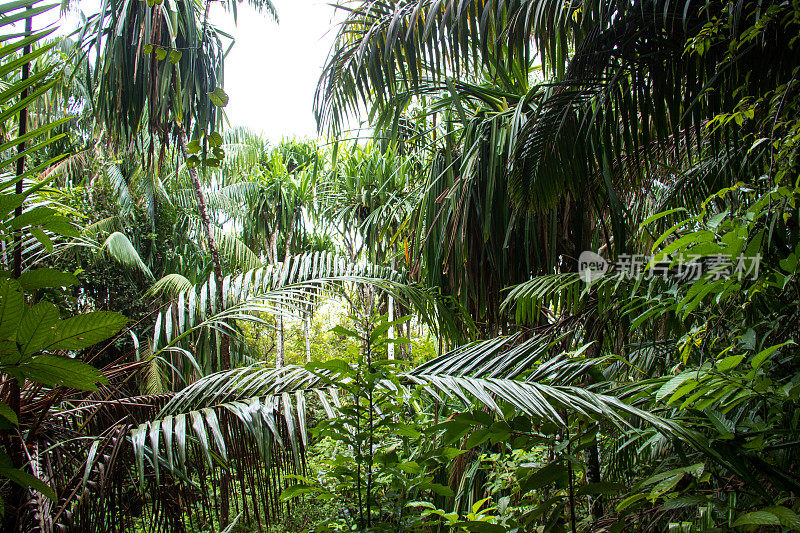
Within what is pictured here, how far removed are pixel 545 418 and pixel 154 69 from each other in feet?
10.1

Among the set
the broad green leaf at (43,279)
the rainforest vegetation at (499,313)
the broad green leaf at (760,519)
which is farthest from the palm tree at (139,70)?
the broad green leaf at (760,519)

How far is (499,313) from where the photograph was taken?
200 cm

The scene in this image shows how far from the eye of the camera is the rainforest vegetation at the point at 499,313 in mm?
913

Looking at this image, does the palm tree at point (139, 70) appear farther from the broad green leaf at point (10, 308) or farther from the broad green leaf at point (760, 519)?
the broad green leaf at point (760, 519)

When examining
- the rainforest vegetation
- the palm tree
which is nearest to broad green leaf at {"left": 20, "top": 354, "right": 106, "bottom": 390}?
the rainforest vegetation

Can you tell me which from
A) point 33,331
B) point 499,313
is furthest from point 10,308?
point 499,313

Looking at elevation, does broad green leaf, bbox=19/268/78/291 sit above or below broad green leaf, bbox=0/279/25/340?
above

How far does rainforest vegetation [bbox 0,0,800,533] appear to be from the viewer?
3.00 feet

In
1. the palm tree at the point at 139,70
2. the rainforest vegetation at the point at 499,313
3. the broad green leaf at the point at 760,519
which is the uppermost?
the palm tree at the point at 139,70

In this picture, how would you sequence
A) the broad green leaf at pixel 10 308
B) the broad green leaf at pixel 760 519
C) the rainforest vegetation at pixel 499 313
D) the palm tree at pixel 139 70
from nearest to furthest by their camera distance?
the broad green leaf at pixel 10 308 → the broad green leaf at pixel 760 519 → the rainforest vegetation at pixel 499 313 → the palm tree at pixel 139 70

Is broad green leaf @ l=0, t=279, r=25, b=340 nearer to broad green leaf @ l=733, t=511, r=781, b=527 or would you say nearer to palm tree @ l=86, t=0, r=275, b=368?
broad green leaf @ l=733, t=511, r=781, b=527

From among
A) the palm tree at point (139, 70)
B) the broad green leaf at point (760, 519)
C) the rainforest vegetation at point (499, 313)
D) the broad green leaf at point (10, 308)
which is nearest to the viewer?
the broad green leaf at point (10, 308)

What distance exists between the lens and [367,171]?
507 cm

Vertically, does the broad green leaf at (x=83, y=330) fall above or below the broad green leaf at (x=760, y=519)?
above
